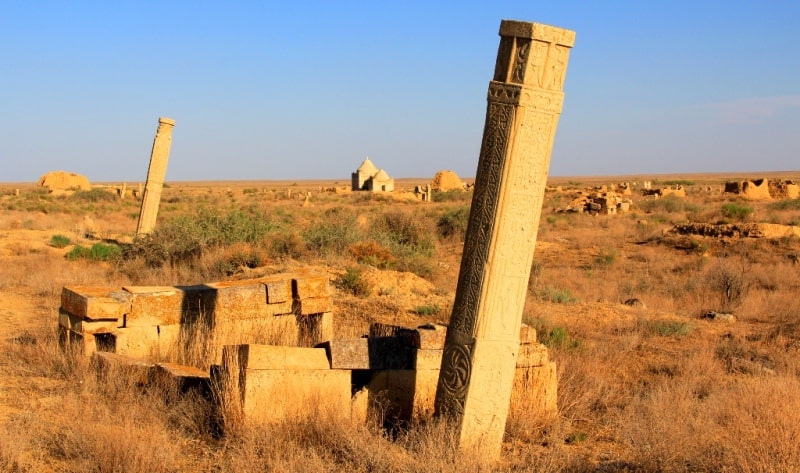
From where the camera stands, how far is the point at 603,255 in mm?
19703

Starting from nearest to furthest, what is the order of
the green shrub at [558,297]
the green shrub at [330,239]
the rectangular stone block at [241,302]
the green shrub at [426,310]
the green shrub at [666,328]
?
the rectangular stone block at [241,302], the green shrub at [666,328], the green shrub at [426,310], the green shrub at [558,297], the green shrub at [330,239]

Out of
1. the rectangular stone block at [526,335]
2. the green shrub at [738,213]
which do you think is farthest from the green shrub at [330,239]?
the green shrub at [738,213]

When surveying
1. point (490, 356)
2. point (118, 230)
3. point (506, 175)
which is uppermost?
point (506, 175)

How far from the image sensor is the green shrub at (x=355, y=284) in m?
12.1

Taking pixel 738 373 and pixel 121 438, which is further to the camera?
pixel 738 373

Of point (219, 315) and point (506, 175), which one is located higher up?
point (506, 175)

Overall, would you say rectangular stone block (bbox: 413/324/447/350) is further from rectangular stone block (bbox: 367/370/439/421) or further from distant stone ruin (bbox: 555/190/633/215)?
distant stone ruin (bbox: 555/190/633/215)

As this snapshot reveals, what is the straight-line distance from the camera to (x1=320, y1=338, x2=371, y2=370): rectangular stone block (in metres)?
6.28

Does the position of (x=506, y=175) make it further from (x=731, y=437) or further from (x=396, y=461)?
(x=731, y=437)

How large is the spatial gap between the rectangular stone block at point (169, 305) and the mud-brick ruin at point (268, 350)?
0.04ft

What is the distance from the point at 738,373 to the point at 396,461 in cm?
498

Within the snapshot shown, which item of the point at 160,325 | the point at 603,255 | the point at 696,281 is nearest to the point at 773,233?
the point at 603,255

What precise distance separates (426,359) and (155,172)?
13.6 metres

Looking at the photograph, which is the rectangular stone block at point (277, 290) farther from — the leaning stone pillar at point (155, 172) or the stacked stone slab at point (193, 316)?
the leaning stone pillar at point (155, 172)
